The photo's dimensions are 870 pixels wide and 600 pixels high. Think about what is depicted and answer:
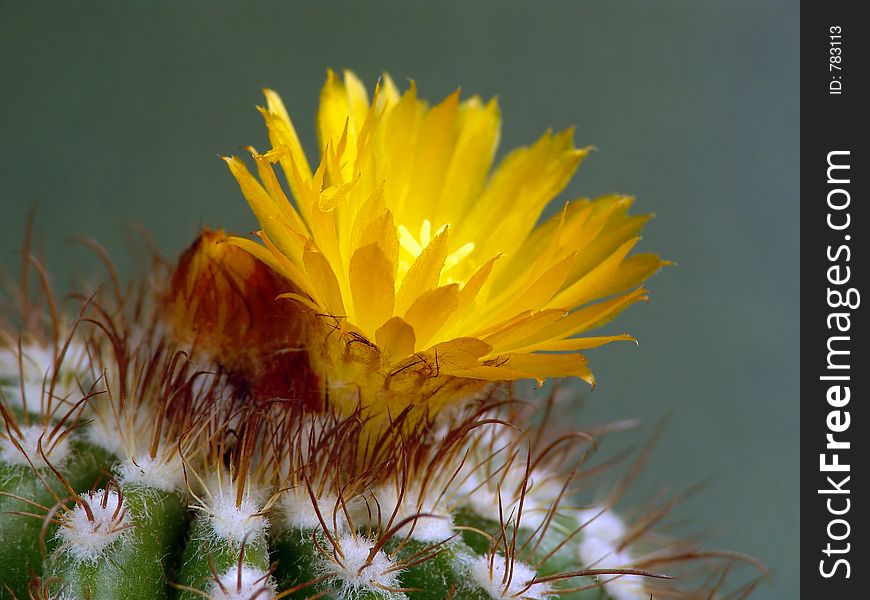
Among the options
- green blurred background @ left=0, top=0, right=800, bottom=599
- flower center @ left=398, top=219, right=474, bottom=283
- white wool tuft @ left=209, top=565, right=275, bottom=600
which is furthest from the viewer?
green blurred background @ left=0, top=0, right=800, bottom=599

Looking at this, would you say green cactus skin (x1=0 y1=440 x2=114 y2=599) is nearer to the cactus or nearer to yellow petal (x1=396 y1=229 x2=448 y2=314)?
the cactus

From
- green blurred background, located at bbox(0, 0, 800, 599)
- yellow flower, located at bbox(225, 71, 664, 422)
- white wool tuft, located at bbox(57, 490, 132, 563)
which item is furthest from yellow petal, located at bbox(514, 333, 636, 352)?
green blurred background, located at bbox(0, 0, 800, 599)

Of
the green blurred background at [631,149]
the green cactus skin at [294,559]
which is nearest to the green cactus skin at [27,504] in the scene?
the green cactus skin at [294,559]

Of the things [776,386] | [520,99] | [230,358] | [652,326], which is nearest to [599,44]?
[520,99]
